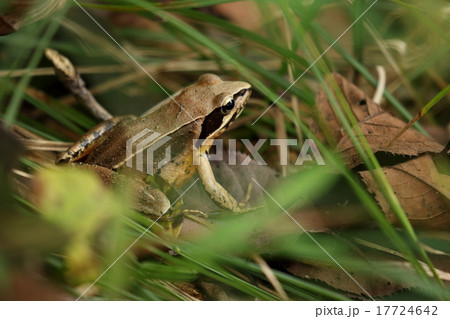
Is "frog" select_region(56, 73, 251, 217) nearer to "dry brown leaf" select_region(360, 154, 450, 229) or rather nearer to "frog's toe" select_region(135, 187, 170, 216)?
"frog's toe" select_region(135, 187, 170, 216)

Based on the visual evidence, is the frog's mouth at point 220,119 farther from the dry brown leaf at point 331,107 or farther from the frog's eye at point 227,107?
the dry brown leaf at point 331,107

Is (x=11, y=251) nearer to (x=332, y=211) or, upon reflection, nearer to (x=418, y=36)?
(x=332, y=211)

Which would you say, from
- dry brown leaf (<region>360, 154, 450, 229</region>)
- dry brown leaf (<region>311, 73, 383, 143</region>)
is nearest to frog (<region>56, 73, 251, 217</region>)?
dry brown leaf (<region>311, 73, 383, 143</region>)

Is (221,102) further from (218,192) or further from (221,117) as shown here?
(218,192)

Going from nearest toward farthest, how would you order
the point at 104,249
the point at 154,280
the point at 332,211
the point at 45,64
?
1. the point at 104,249
2. the point at 154,280
3. the point at 332,211
4. the point at 45,64

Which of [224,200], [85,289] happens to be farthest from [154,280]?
[224,200]

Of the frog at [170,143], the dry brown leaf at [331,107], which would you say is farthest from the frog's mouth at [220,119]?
the dry brown leaf at [331,107]
